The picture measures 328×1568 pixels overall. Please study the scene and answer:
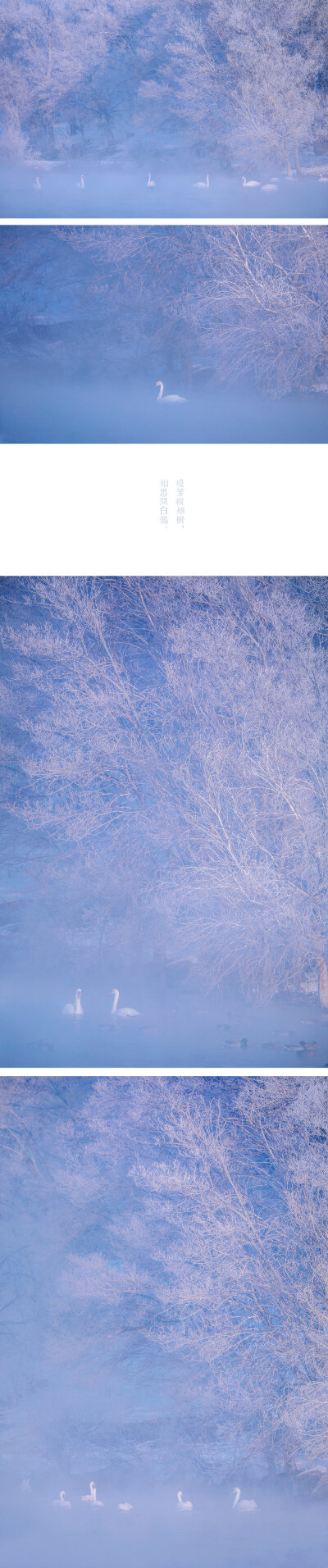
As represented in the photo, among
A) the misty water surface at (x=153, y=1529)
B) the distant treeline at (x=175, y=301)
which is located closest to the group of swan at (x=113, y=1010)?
the misty water surface at (x=153, y=1529)

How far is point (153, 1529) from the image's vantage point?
1740 millimetres

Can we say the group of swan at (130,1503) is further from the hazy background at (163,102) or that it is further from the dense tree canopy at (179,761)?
the hazy background at (163,102)

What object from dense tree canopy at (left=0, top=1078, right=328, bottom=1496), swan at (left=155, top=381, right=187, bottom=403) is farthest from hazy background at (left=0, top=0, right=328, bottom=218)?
dense tree canopy at (left=0, top=1078, right=328, bottom=1496)

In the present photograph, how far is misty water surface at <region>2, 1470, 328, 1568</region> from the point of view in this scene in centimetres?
173

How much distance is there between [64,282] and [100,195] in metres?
0.20

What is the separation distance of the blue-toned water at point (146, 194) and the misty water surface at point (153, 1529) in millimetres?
2611

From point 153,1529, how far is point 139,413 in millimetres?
2272

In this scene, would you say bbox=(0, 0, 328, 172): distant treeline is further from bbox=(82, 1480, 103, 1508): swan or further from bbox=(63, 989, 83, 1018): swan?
bbox=(82, 1480, 103, 1508): swan

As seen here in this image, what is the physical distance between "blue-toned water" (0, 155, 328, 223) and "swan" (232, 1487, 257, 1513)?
2.63 meters

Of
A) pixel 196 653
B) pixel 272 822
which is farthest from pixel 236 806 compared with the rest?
pixel 196 653

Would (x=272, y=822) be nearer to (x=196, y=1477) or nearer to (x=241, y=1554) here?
(x=196, y=1477)

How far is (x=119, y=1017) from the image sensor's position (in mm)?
1775

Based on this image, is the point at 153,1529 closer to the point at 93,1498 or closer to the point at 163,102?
the point at 93,1498

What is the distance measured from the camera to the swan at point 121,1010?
1775 mm
